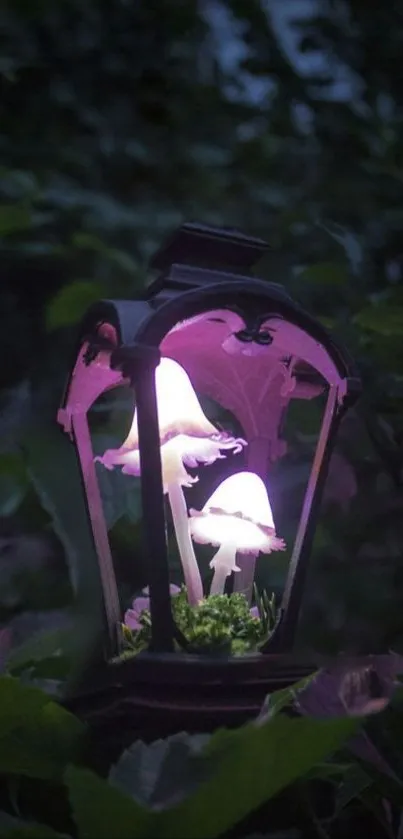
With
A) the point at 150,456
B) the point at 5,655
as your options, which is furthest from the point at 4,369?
the point at 150,456

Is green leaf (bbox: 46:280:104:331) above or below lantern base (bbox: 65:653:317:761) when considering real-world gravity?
above

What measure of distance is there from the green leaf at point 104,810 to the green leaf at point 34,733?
6.8 inches

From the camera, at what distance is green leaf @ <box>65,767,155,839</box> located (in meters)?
0.70

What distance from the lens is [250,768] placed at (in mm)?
712

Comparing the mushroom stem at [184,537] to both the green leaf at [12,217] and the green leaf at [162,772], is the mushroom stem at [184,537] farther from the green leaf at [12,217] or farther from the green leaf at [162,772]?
the green leaf at [12,217]

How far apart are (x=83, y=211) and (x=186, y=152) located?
0.31m

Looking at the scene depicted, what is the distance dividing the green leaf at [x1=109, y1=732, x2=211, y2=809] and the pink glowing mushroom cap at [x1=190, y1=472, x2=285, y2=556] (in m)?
0.25

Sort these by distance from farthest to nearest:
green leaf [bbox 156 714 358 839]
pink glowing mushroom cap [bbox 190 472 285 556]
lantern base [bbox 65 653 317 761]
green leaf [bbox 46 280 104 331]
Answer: green leaf [bbox 46 280 104 331], pink glowing mushroom cap [bbox 190 472 285 556], lantern base [bbox 65 653 317 761], green leaf [bbox 156 714 358 839]

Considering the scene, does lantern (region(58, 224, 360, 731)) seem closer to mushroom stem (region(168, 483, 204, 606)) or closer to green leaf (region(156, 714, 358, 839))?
mushroom stem (region(168, 483, 204, 606))

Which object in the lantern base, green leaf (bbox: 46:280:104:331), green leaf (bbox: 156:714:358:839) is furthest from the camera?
green leaf (bbox: 46:280:104:331)

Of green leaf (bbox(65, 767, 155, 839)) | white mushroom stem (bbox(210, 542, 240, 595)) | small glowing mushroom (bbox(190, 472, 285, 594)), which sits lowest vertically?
green leaf (bbox(65, 767, 155, 839))

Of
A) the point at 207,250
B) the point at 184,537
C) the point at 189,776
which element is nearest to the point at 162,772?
the point at 189,776

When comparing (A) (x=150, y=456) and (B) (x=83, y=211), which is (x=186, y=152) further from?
(A) (x=150, y=456)

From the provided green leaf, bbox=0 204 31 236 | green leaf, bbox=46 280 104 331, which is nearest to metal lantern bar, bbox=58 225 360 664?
green leaf, bbox=46 280 104 331
